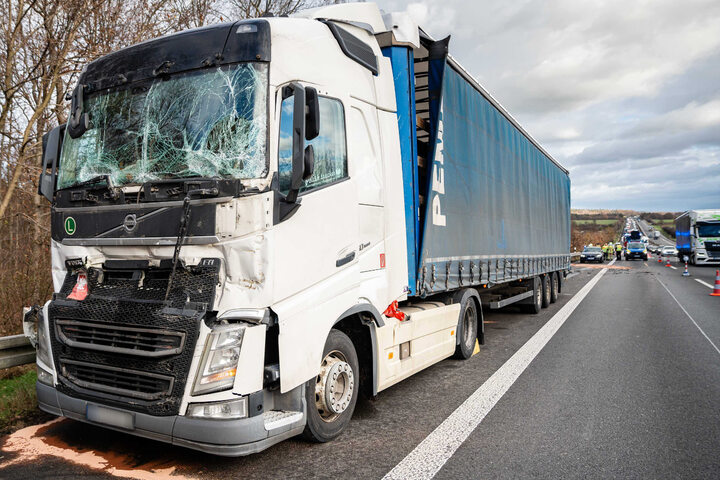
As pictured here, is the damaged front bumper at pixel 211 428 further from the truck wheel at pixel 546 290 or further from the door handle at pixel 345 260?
the truck wheel at pixel 546 290

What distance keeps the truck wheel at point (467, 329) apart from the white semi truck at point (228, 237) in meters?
1.94

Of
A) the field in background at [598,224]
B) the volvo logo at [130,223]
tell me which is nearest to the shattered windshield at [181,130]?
the volvo logo at [130,223]

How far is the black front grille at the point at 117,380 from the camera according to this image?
3.28 metres

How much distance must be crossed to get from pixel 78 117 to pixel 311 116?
201cm

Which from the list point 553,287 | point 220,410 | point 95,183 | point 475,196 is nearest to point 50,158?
point 95,183

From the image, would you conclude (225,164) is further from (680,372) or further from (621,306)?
(621,306)

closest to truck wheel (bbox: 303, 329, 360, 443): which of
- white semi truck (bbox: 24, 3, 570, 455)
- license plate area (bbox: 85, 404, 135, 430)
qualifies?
white semi truck (bbox: 24, 3, 570, 455)

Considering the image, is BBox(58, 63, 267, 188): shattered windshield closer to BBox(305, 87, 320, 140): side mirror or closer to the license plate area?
BBox(305, 87, 320, 140): side mirror

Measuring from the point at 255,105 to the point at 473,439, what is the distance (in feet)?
9.98

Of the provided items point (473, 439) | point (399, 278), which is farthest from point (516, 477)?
point (399, 278)

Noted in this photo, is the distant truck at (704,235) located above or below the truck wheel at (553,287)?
above

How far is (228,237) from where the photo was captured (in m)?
3.33

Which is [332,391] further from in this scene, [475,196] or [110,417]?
[475,196]

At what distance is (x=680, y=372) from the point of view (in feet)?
21.0
